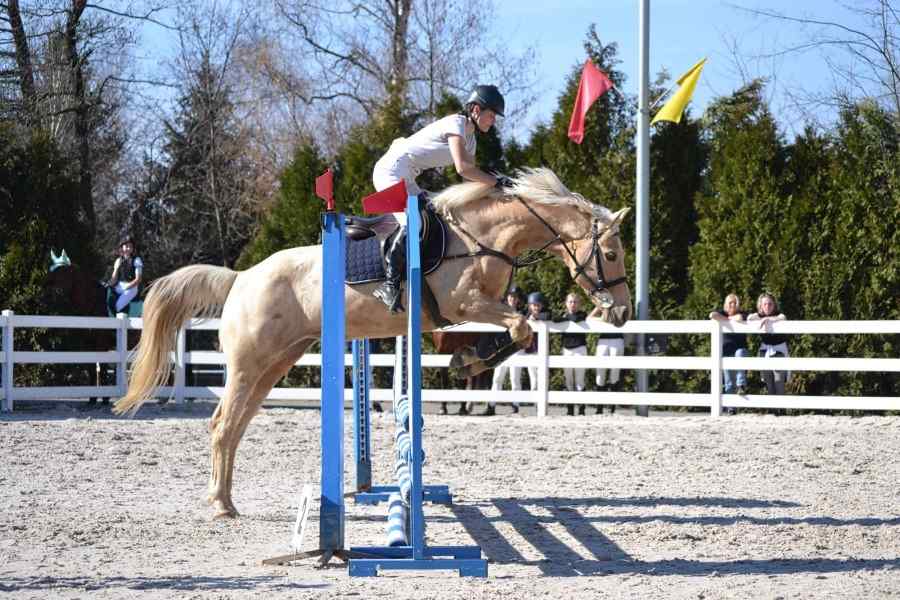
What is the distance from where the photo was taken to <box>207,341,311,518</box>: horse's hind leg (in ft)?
20.6

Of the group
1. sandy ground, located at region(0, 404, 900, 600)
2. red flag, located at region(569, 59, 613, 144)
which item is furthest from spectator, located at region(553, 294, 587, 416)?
red flag, located at region(569, 59, 613, 144)

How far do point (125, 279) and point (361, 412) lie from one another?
8.42m

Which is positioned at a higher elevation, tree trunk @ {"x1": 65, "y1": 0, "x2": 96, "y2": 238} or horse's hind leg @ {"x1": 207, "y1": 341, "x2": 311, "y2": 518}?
tree trunk @ {"x1": 65, "y1": 0, "x2": 96, "y2": 238}

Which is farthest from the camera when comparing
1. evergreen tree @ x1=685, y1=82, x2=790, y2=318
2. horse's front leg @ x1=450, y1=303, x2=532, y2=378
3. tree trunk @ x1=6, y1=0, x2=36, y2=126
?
tree trunk @ x1=6, y1=0, x2=36, y2=126

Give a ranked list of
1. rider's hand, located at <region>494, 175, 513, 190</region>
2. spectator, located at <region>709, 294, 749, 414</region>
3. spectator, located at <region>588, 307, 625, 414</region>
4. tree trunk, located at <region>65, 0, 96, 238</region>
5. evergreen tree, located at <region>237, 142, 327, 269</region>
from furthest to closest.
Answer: tree trunk, located at <region>65, 0, 96, 238</region>, evergreen tree, located at <region>237, 142, 327, 269</region>, spectator, located at <region>588, 307, 625, 414</region>, spectator, located at <region>709, 294, 749, 414</region>, rider's hand, located at <region>494, 175, 513, 190</region>

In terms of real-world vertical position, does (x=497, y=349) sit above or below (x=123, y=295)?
below

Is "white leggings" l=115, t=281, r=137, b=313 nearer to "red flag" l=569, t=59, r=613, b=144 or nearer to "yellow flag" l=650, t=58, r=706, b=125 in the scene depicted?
"red flag" l=569, t=59, r=613, b=144

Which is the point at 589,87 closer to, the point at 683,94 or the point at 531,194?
the point at 683,94

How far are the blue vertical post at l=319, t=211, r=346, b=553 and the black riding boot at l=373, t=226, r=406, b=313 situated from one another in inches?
42.0

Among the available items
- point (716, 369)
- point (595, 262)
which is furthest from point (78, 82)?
point (595, 262)

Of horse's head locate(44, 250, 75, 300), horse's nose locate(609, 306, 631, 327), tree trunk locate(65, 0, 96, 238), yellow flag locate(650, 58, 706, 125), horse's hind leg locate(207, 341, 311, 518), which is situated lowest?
horse's hind leg locate(207, 341, 311, 518)

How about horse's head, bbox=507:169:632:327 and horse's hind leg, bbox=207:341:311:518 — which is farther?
horse's hind leg, bbox=207:341:311:518

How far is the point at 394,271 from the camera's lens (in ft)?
20.2

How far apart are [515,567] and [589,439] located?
16.2 ft
